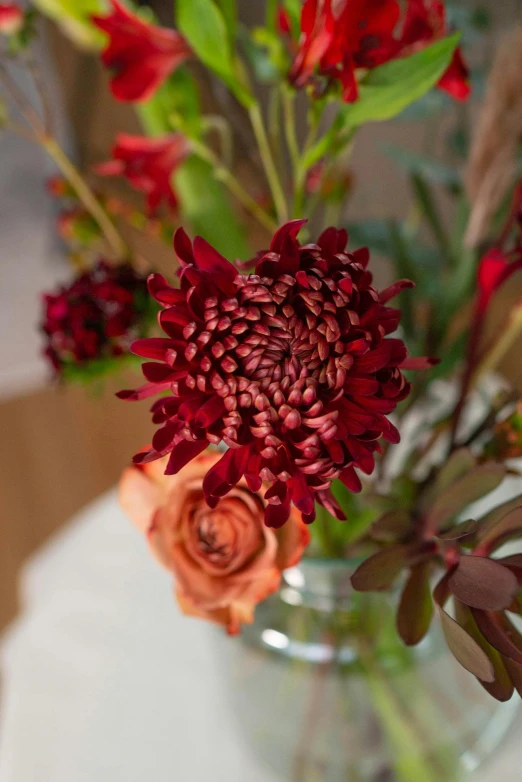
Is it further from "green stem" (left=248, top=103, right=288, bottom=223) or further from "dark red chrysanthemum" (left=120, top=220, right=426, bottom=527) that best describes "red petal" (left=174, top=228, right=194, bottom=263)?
"green stem" (left=248, top=103, right=288, bottom=223)

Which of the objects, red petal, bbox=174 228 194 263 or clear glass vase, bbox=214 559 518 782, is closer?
red petal, bbox=174 228 194 263

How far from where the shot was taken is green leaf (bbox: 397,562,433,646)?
24 cm

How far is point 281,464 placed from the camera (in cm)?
18

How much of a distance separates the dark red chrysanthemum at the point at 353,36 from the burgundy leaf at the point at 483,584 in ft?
0.52

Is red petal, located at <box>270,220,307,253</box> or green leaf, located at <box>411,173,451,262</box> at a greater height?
green leaf, located at <box>411,173,451,262</box>

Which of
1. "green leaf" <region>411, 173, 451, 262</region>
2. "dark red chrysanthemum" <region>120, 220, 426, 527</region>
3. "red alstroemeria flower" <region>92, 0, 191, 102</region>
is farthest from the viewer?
"green leaf" <region>411, 173, 451, 262</region>

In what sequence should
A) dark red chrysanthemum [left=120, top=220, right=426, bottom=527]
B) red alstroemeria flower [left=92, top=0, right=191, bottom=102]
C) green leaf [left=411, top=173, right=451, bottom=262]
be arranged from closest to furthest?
dark red chrysanthemum [left=120, top=220, right=426, bottom=527]
red alstroemeria flower [left=92, top=0, right=191, bottom=102]
green leaf [left=411, top=173, right=451, bottom=262]

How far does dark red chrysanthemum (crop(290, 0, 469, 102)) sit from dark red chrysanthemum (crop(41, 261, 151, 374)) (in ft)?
0.39

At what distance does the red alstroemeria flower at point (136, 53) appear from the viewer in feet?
0.97

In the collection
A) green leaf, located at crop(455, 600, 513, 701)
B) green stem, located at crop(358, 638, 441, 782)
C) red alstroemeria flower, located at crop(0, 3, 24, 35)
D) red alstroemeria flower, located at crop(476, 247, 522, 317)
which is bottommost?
green stem, located at crop(358, 638, 441, 782)

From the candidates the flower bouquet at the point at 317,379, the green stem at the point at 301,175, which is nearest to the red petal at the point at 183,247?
the flower bouquet at the point at 317,379

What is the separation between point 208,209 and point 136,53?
0.09 meters

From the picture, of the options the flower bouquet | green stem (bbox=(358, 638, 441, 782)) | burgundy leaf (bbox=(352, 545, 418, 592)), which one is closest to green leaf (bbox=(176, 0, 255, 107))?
the flower bouquet

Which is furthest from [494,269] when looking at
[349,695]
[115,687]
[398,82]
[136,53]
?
[115,687]
